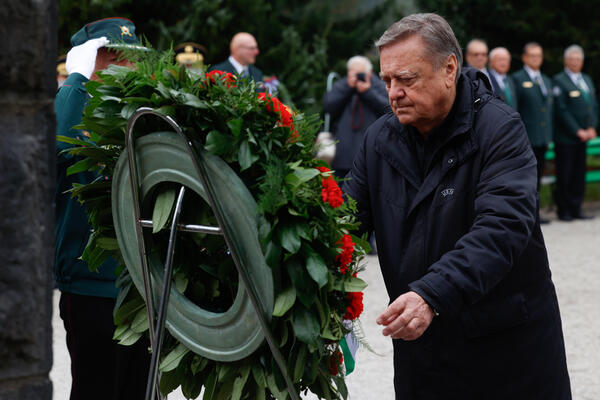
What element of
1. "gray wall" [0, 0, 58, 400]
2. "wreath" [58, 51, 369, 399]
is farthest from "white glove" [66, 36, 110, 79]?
"gray wall" [0, 0, 58, 400]

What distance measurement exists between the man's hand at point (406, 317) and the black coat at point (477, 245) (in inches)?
5.5

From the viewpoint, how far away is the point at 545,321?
2775mm

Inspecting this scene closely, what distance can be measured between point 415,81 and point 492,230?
0.53 meters

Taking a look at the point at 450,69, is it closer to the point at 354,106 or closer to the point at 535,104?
the point at 354,106

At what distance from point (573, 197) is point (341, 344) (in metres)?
10.5

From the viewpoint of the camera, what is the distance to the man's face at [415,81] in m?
→ 2.67

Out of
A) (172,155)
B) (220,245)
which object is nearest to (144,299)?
(220,245)

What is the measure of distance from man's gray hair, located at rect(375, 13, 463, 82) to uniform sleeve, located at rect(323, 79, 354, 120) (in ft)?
22.1

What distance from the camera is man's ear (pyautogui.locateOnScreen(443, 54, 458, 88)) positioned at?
8.94 ft

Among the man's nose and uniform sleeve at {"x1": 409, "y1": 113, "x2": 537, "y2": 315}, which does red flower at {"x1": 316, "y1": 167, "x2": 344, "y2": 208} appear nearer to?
uniform sleeve at {"x1": 409, "y1": 113, "x2": 537, "y2": 315}

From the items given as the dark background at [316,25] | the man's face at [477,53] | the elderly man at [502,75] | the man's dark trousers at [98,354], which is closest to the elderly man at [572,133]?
the elderly man at [502,75]

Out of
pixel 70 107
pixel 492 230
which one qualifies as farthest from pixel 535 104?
pixel 492 230

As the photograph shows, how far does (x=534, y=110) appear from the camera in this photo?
1167 cm

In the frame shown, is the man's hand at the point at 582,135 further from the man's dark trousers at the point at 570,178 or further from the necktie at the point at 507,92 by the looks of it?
the necktie at the point at 507,92
